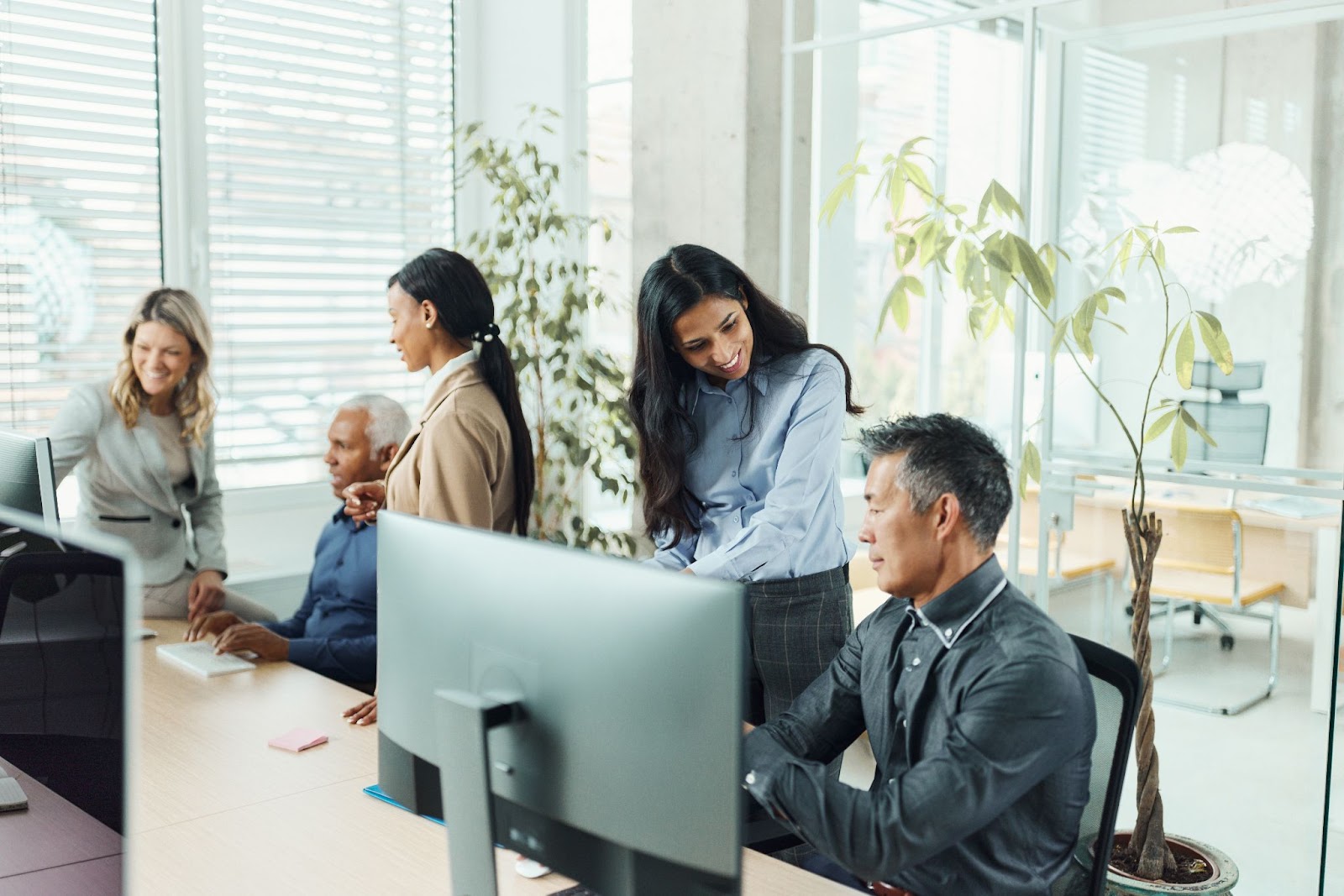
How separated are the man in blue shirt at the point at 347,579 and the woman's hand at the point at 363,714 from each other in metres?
0.40

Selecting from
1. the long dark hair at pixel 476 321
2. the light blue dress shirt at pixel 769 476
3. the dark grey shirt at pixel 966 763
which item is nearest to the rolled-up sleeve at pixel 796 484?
the light blue dress shirt at pixel 769 476

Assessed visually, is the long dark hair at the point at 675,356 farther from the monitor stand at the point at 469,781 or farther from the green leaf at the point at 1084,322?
the monitor stand at the point at 469,781

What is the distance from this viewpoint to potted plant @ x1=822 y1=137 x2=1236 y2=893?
8.36 ft

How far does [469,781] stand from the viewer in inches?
53.2

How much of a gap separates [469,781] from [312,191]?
144 inches

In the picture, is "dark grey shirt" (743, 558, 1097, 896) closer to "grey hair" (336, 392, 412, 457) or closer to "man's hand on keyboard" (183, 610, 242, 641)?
"grey hair" (336, 392, 412, 457)

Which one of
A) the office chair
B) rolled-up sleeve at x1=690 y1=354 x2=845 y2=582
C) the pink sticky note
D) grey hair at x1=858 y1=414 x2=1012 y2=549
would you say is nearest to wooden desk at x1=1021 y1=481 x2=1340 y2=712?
the office chair

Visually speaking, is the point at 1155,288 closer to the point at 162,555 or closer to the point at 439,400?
the point at 439,400

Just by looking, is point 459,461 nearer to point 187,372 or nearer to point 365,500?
point 365,500

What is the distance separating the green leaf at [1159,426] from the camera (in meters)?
2.84

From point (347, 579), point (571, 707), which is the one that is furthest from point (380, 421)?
A: point (571, 707)

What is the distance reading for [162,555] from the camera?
3285mm

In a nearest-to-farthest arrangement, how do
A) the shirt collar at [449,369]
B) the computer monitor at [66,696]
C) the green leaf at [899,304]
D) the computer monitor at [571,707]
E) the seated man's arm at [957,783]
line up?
the computer monitor at [66,696]
the computer monitor at [571,707]
the seated man's arm at [957,783]
the shirt collar at [449,369]
the green leaf at [899,304]

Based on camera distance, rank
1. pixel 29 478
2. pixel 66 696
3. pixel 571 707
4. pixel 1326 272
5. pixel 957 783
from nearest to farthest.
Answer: pixel 66 696 < pixel 571 707 < pixel 957 783 < pixel 29 478 < pixel 1326 272
